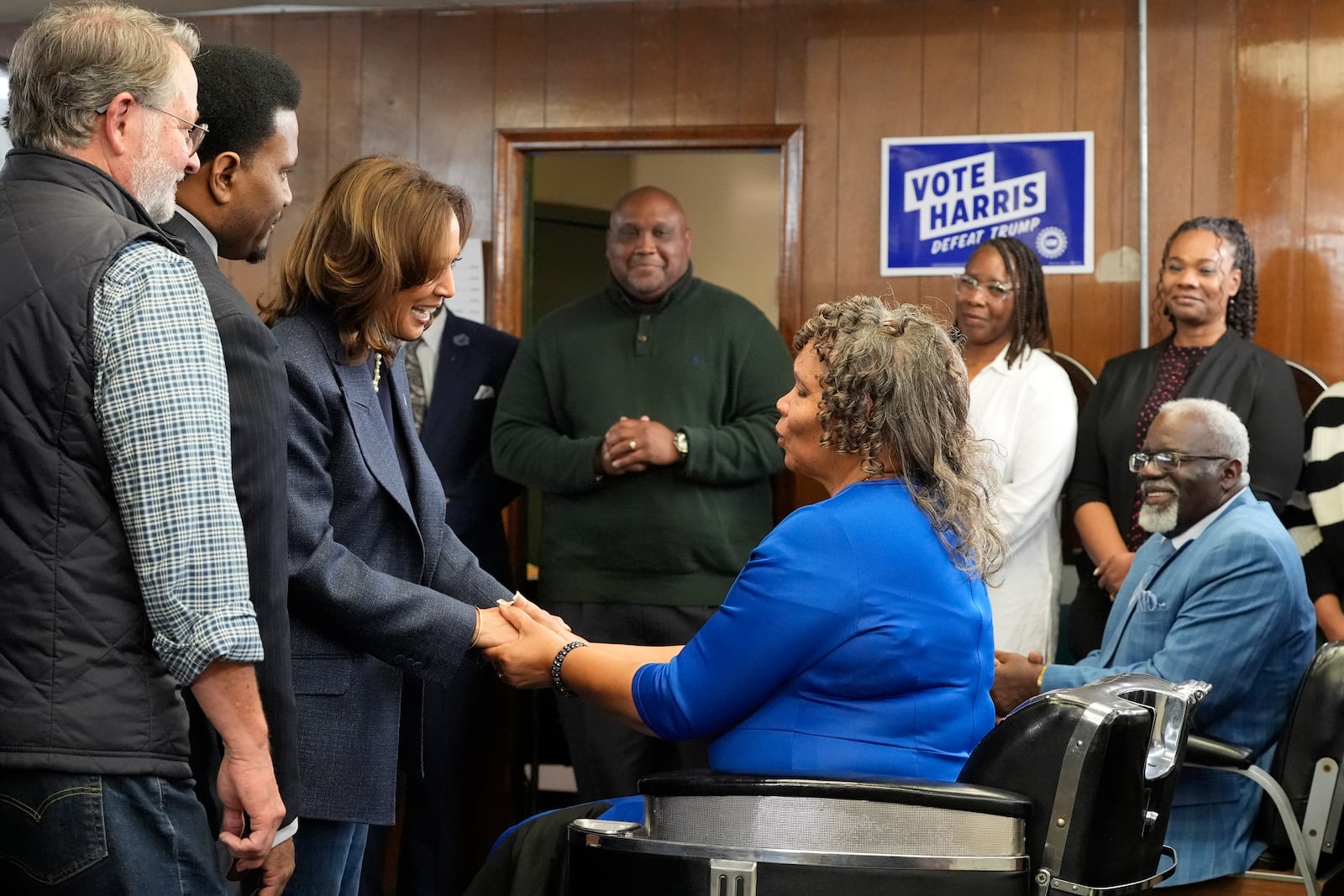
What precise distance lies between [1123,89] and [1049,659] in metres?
1.77

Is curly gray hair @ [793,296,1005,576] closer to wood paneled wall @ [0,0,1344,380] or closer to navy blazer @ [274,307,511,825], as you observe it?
navy blazer @ [274,307,511,825]

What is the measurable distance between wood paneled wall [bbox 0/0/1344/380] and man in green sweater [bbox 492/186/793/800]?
607 millimetres

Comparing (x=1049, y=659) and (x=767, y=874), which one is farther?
(x=1049, y=659)

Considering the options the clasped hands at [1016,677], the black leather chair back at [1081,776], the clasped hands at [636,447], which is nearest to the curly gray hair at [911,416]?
the black leather chair back at [1081,776]

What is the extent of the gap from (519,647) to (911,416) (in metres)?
0.76

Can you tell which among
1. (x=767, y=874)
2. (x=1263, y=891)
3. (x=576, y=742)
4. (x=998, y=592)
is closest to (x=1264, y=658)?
(x=1263, y=891)

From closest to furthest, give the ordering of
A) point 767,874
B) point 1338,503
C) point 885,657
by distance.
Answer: point 767,874, point 885,657, point 1338,503

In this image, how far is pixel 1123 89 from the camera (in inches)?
181

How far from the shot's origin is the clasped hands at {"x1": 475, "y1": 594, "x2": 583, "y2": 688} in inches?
94.4

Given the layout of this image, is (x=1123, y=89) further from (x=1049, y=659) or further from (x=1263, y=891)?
(x=1263, y=891)

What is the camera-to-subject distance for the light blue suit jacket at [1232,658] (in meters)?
2.87

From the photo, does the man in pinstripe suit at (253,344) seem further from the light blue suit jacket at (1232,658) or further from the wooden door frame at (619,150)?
the wooden door frame at (619,150)

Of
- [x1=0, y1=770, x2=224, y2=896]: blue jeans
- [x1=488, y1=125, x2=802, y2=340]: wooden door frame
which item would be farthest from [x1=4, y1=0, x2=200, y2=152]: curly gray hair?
[x1=488, y1=125, x2=802, y2=340]: wooden door frame

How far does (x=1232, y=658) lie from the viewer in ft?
9.48
